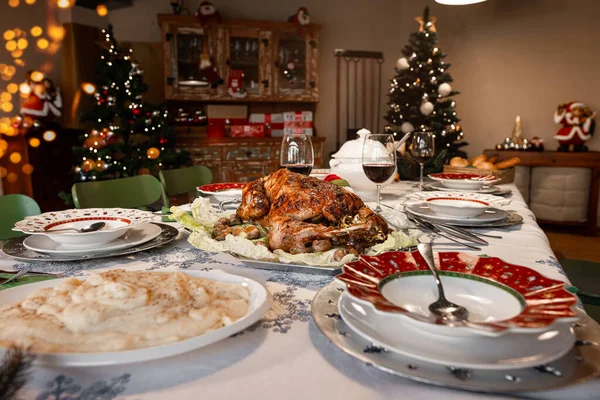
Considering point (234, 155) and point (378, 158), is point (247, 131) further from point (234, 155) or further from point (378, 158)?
point (378, 158)

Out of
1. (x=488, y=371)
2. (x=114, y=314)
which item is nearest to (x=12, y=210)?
(x=114, y=314)

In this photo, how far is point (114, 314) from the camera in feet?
1.82

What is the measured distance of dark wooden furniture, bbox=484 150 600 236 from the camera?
447 centimetres

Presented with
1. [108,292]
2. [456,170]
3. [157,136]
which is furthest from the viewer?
[157,136]

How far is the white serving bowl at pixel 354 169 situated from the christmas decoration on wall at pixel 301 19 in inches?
140

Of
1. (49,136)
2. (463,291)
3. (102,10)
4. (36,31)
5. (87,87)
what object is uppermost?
(102,10)

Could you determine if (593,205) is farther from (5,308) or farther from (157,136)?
(5,308)

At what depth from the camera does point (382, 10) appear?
568 cm

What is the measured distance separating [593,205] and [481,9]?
2466 millimetres

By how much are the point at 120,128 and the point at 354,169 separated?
316 cm

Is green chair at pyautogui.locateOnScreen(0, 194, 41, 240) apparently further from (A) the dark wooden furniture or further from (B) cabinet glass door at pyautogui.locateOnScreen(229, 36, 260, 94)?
(A) the dark wooden furniture

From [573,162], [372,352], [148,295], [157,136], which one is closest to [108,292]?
[148,295]

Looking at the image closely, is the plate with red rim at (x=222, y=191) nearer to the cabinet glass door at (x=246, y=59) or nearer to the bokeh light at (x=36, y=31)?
the cabinet glass door at (x=246, y=59)

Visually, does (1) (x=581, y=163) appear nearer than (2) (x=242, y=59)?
Yes
